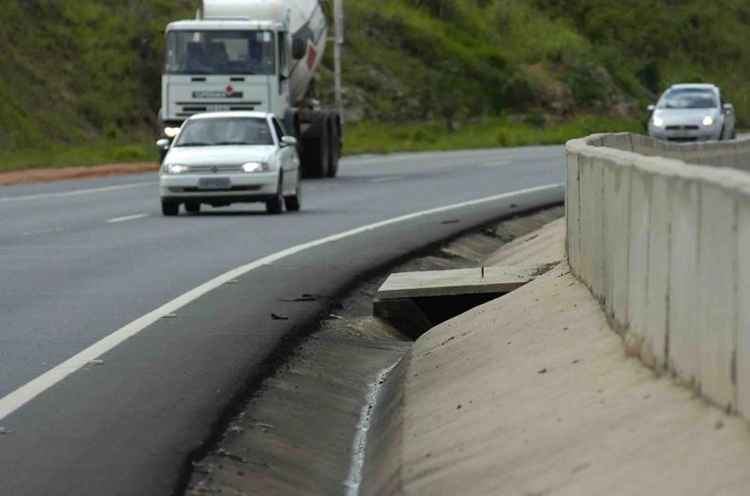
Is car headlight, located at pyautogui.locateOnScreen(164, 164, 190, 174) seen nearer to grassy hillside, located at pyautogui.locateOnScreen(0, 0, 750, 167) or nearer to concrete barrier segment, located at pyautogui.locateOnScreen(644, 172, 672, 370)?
grassy hillside, located at pyautogui.locateOnScreen(0, 0, 750, 167)

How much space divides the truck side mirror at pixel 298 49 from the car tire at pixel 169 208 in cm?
1183

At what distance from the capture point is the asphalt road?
996 cm

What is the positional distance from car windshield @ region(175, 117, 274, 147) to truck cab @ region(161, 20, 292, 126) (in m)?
7.43

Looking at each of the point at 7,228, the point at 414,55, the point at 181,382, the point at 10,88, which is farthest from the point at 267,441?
the point at 414,55

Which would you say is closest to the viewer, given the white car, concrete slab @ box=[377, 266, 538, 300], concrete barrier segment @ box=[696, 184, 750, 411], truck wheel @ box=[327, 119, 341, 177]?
concrete barrier segment @ box=[696, 184, 750, 411]

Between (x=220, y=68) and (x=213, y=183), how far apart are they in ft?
32.3

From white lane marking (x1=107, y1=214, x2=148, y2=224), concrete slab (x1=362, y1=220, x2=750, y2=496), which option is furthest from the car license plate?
concrete slab (x1=362, y1=220, x2=750, y2=496)

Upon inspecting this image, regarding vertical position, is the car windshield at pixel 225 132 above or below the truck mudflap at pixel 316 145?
above

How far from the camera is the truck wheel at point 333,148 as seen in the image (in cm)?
4688

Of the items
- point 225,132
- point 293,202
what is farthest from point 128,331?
point 225,132

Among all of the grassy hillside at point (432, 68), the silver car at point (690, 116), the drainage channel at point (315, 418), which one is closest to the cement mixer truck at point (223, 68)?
the grassy hillside at point (432, 68)

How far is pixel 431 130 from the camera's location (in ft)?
256

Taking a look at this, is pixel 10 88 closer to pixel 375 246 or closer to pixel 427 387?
pixel 375 246

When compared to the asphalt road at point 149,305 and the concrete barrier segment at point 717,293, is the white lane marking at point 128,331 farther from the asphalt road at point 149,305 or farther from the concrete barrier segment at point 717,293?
the concrete barrier segment at point 717,293
